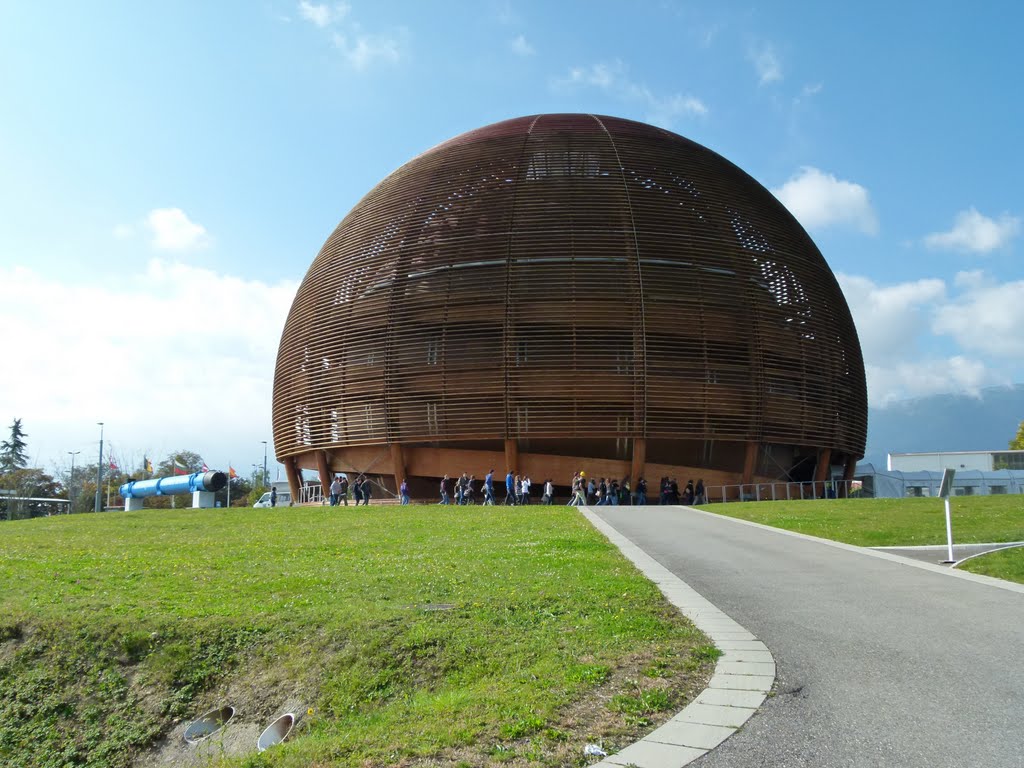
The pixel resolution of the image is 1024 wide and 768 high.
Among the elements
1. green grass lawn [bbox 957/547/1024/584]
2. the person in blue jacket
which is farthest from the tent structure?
green grass lawn [bbox 957/547/1024/584]

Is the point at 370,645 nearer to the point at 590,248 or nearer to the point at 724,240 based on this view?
the point at 590,248

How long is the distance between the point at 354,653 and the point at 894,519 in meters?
14.2

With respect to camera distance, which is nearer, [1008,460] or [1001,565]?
[1001,565]

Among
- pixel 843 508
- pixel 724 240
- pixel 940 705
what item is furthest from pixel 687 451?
pixel 940 705

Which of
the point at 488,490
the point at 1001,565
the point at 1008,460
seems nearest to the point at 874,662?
the point at 1001,565

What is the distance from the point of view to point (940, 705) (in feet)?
15.0

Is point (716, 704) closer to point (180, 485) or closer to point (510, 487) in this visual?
point (510, 487)

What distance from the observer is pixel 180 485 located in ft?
135

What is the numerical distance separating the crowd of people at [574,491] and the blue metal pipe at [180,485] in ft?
29.9

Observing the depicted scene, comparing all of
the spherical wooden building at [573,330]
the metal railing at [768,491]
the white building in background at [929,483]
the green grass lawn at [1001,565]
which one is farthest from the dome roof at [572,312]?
the green grass lawn at [1001,565]

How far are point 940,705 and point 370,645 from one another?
4.07m

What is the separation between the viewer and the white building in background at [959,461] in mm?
58606

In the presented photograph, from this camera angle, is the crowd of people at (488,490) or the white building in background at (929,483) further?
the white building in background at (929,483)

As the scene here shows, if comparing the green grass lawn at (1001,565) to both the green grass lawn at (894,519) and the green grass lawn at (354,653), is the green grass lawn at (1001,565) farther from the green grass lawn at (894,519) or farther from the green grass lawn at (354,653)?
the green grass lawn at (354,653)
